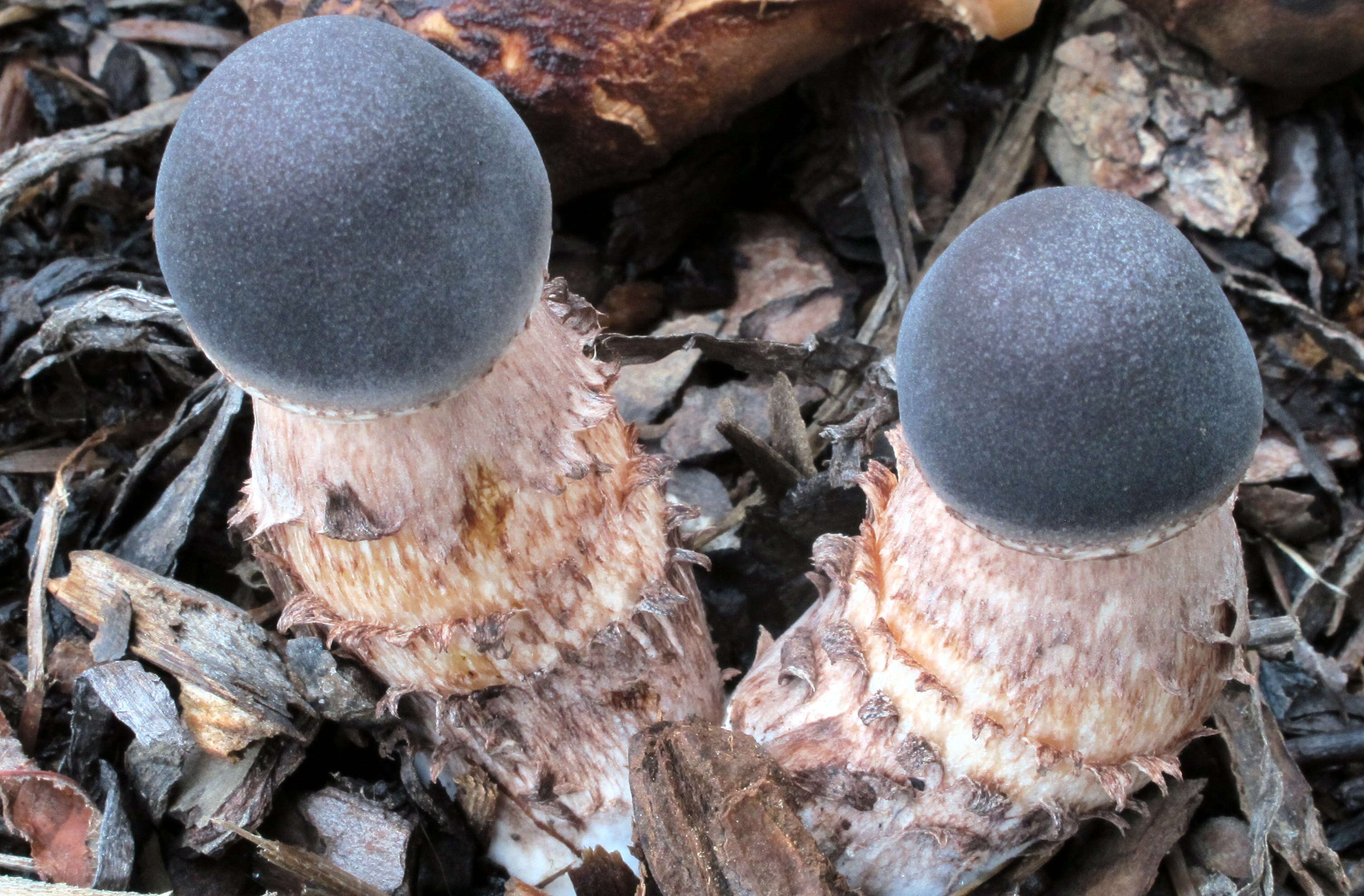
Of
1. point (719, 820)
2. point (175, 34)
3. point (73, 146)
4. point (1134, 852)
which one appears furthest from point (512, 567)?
point (175, 34)

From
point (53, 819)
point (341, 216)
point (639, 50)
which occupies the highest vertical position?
point (341, 216)

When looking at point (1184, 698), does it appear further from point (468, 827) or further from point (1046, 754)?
point (468, 827)

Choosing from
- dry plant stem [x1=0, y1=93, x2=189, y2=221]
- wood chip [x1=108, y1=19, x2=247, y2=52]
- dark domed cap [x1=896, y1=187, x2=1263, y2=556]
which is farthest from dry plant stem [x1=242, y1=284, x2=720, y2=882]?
wood chip [x1=108, y1=19, x2=247, y2=52]

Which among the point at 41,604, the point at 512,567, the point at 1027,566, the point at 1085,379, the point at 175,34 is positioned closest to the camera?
the point at 1085,379

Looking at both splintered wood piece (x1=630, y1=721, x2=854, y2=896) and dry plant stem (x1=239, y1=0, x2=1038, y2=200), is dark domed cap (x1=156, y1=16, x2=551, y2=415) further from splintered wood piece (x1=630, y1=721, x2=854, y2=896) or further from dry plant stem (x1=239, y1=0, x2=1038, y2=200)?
dry plant stem (x1=239, y1=0, x2=1038, y2=200)

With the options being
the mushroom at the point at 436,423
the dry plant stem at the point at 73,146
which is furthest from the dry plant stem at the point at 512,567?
the dry plant stem at the point at 73,146

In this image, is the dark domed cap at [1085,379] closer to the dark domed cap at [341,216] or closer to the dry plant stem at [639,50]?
the dark domed cap at [341,216]

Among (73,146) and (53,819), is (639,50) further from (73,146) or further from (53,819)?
(53,819)

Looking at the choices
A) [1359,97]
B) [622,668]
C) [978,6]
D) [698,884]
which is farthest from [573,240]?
[1359,97]
